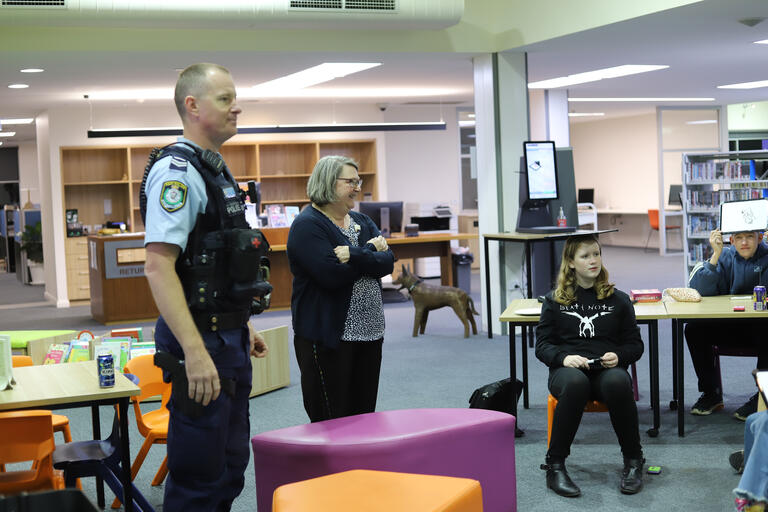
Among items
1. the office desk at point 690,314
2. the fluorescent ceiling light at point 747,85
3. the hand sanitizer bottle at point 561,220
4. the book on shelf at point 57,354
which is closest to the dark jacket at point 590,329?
the office desk at point 690,314

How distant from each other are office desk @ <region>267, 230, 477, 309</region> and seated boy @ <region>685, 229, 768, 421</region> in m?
5.58

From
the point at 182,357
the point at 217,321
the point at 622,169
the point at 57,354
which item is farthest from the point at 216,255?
the point at 622,169

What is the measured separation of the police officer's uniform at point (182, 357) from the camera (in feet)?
8.20

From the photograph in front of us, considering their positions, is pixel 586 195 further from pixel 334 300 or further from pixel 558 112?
pixel 334 300

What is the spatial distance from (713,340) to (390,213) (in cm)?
650

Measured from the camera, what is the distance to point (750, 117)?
60.6ft

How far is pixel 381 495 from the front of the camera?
263 cm

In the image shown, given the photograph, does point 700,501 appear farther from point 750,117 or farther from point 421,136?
point 750,117

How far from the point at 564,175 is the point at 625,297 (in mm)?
4067

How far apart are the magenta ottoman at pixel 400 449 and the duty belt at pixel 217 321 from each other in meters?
0.85

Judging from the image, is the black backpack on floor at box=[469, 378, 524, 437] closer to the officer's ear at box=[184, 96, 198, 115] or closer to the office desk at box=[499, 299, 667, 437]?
the office desk at box=[499, 299, 667, 437]

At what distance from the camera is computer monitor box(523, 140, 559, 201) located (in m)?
Result: 7.86

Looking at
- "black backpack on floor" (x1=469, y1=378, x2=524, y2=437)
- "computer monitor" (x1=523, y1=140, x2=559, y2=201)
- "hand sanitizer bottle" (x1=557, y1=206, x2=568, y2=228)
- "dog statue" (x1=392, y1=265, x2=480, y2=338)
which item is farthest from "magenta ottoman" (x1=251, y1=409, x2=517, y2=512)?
"dog statue" (x1=392, y1=265, x2=480, y2=338)

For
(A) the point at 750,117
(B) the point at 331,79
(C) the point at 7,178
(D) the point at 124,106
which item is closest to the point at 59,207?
(D) the point at 124,106
